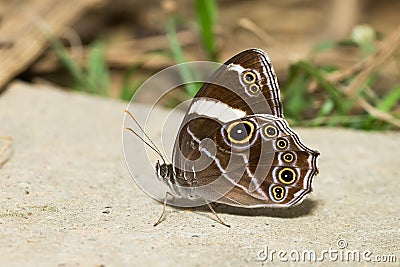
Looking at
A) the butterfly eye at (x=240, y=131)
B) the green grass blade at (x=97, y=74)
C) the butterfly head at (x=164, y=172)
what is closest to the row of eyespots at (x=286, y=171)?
the butterfly eye at (x=240, y=131)

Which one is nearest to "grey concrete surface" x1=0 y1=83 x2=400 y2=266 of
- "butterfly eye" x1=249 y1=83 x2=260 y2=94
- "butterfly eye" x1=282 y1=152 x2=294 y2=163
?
"butterfly eye" x1=282 y1=152 x2=294 y2=163

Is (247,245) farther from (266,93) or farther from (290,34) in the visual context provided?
(290,34)

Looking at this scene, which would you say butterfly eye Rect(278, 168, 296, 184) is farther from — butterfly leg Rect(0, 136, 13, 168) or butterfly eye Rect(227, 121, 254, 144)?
butterfly leg Rect(0, 136, 13, 168)

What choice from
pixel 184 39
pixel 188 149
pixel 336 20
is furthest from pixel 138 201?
pixel 336 20

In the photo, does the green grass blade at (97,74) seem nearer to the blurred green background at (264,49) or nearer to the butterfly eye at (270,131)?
the blurred green background at (264,49)

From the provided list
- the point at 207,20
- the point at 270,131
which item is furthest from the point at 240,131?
the point at 207,20
